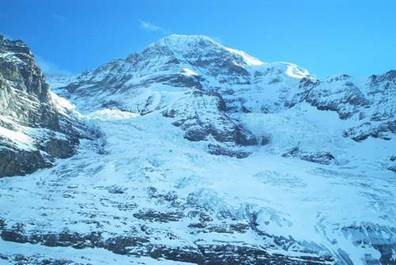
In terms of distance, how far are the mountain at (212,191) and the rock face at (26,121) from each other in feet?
8.23

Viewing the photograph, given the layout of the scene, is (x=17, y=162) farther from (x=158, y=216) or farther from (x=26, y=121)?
(x=158, y=216)

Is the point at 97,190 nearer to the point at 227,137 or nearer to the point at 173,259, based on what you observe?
the point at 173,259

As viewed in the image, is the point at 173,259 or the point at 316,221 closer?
the point at 173,259

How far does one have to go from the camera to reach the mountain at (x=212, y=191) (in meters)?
86.2

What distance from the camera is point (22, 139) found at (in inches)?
4370

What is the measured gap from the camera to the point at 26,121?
11950 cm

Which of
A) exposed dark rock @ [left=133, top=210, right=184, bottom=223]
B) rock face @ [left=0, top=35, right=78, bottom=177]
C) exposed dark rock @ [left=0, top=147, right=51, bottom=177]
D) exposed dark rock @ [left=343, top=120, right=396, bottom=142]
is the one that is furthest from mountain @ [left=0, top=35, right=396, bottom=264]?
rock face @ [left=0, top=35, right=78, bottom=177]

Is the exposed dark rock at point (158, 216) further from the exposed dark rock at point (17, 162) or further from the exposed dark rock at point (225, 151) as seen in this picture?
the exposed dark rock at point (225, 151)

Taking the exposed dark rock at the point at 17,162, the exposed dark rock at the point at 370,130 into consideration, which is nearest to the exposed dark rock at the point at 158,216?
the exposed dark rock at the point at 17,162

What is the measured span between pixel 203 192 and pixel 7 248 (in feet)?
106

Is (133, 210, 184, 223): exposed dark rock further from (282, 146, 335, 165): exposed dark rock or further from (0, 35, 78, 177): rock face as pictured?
(282, 146, 335, 165): exposed dark rock

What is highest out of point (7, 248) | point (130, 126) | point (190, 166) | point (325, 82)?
point (325, 82)

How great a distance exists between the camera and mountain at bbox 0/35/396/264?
283 feet

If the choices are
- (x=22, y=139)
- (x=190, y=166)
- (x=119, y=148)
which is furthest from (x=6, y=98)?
(x=190, y=166)
